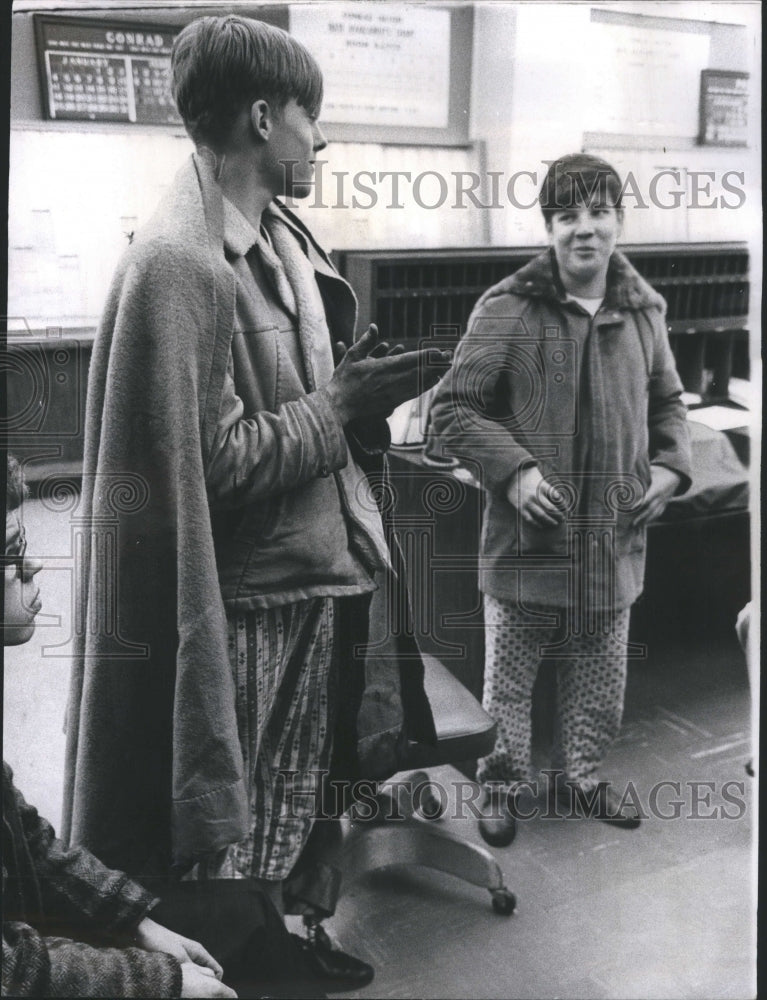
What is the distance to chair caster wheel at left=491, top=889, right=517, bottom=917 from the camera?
223 cm

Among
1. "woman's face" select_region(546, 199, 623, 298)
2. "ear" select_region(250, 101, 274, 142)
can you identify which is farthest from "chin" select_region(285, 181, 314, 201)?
"woman's face" select_region(546, 199, 623, 298)

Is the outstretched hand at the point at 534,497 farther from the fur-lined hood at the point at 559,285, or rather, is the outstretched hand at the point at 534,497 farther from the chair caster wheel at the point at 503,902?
the chair caster wheel at the point at 503,902

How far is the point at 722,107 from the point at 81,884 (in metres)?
2.04

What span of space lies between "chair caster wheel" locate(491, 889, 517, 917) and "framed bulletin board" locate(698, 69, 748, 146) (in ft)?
5.33

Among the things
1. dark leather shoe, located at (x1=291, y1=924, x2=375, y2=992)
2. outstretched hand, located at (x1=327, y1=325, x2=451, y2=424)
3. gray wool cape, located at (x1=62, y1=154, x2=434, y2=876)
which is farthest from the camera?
dark leather shoe, located at (x1=291, y1=924, x2=375, y2=992)

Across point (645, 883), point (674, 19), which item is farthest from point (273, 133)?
point (645, 883)

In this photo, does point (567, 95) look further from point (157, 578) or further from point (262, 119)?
point (157, 578)

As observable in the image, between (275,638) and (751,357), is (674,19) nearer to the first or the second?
(751,357)

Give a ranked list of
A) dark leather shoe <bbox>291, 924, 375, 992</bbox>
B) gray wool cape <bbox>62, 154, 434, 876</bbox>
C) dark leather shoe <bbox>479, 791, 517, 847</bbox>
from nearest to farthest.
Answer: gray wool cape <bbox>62, 154, 434, 876</bbox> < dark leather shoe <bbox>291, 924, 375, 992</bbox> < dark leather shoe <bbox>479, 791, 517, 847</bbox>

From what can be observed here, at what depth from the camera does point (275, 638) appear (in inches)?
83.4

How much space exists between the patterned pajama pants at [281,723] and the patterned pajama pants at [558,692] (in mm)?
354

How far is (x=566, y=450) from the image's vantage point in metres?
2.21
